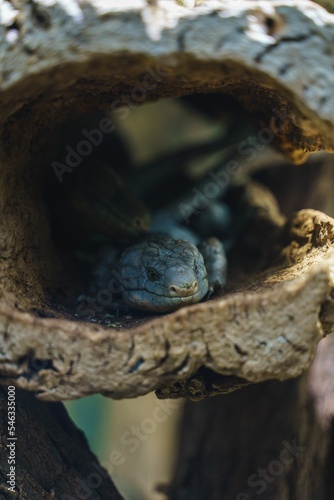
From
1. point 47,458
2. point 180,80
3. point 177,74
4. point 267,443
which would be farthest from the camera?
point 267,443

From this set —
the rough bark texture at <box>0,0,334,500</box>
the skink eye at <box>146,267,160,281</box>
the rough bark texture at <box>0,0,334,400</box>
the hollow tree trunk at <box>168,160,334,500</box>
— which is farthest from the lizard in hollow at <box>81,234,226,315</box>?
the hollow tree trunk at <box>168,160,334,500</box>

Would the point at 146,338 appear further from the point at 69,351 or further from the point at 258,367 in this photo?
the point at 258,367

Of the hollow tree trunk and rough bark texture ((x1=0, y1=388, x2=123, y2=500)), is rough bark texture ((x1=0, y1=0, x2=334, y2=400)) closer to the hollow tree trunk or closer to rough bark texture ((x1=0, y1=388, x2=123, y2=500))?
rough bark texture ((x1=0, y1=388, x2=123, y2=500))

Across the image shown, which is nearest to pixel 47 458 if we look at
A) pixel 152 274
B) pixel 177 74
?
pixel 152 274

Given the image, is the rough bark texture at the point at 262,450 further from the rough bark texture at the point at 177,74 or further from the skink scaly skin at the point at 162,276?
the rough bark texture at the point at 177,74

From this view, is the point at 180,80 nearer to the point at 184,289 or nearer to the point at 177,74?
the point at 177,74

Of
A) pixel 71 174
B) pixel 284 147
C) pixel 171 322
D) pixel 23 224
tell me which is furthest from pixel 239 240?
pixel 171 322

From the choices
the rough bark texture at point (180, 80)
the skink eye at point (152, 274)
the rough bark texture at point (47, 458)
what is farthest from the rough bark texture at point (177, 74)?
the skink eye at point (152, 274)
